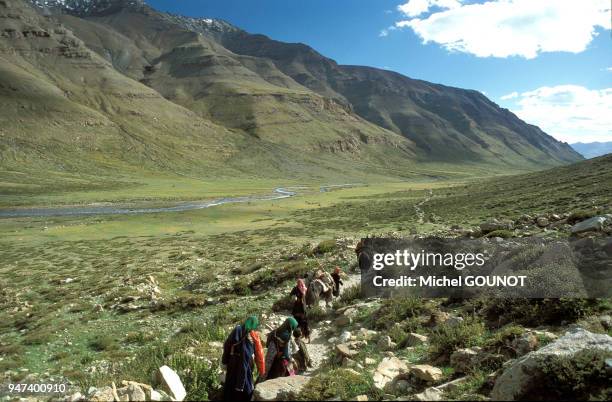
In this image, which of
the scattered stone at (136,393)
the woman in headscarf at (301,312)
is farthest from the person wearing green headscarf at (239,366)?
the woman in headscarf at (301,312)

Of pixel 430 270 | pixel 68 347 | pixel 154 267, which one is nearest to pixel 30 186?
pixel 154 267

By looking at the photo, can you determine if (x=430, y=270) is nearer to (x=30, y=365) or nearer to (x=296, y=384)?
(x=296, y=384)

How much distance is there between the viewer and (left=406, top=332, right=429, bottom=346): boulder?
10289 millimetres

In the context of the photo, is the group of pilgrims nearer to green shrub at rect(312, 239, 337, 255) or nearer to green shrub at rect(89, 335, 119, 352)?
green shrub at rect(89, 335, 119, 352)

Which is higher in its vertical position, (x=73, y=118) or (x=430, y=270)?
(x=73, y=118)

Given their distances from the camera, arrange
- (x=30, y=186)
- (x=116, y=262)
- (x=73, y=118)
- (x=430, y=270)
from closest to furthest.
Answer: (x=430, y=270), (x=116, y=262), (x=30, y=186), (x=73, y=118)

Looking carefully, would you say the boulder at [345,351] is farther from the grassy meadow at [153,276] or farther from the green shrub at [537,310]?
the green shrub at [537,310]

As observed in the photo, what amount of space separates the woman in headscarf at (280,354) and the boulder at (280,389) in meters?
0.67

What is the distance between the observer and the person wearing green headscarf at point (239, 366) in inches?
326

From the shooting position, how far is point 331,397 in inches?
301

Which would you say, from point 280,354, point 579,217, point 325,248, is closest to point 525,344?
point 280,354

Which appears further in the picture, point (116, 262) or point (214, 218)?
point (214, 218)

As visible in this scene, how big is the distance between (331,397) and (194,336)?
7706 millimetres

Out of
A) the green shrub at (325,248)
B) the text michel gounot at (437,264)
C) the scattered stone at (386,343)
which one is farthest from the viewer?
the green shrub at (325,248)
